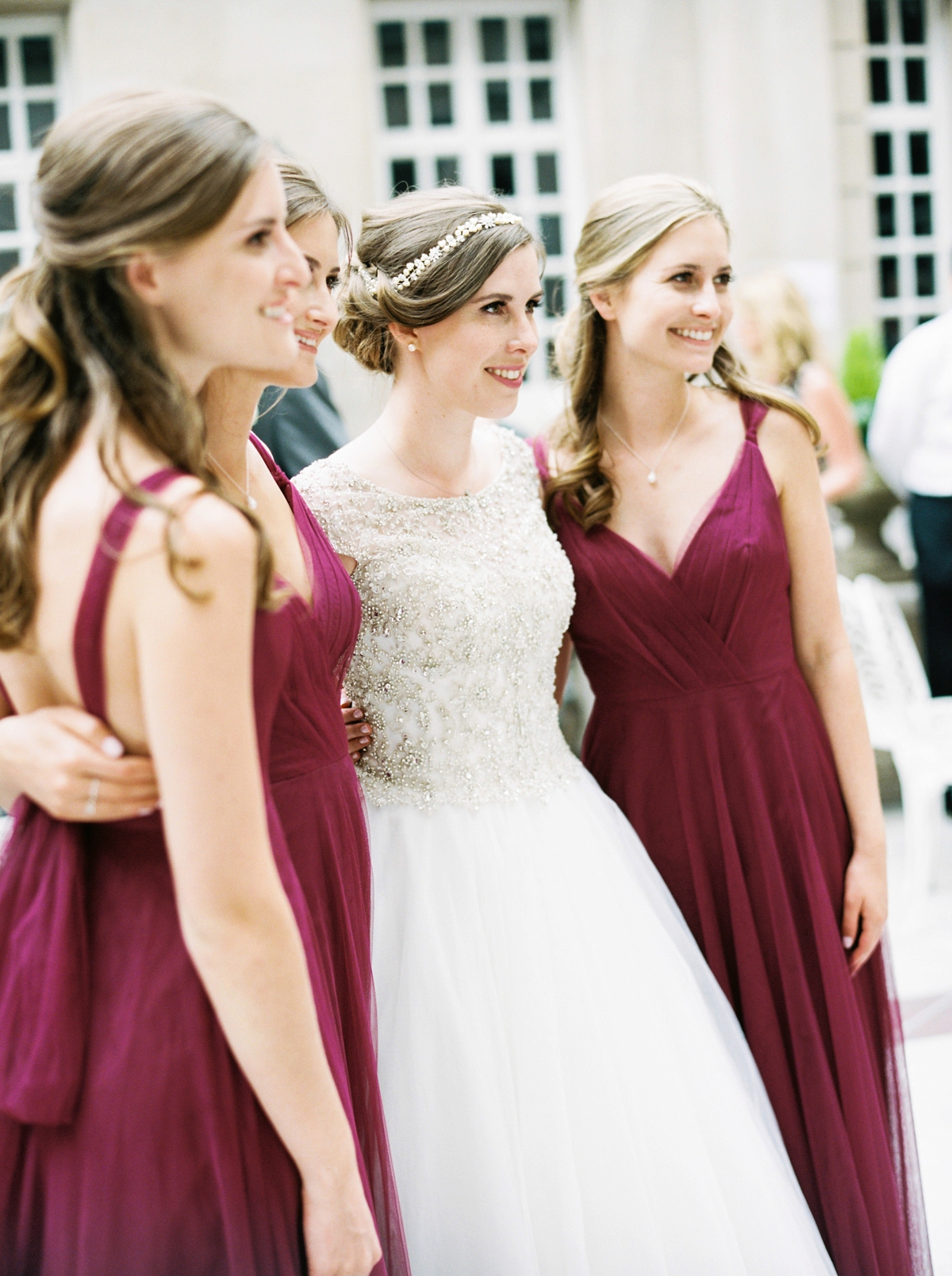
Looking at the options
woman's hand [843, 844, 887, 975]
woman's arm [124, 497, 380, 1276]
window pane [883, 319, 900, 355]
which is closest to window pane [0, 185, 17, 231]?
window pane [883, 319, 900, 355]

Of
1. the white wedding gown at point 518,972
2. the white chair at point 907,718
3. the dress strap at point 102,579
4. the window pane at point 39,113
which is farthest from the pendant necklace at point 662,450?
the window pane at point 39,113

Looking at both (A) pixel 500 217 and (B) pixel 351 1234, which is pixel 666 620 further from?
(B) pixel 351 1234

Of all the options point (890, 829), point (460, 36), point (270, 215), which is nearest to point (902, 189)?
point (460, 36)

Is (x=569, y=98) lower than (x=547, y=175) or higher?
higher

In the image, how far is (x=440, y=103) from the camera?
22.8 ft

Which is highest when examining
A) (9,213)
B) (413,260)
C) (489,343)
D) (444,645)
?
(9,213)

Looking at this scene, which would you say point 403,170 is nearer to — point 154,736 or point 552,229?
point 552,229

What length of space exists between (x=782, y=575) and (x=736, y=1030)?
75 cm

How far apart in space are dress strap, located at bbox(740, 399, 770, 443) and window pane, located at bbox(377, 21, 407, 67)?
5566 millimetres

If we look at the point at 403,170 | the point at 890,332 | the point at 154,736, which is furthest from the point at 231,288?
the point at 890,332

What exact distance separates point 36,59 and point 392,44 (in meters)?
1.97

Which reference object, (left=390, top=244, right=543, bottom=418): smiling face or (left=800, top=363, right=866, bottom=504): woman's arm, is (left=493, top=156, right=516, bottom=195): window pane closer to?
(left=800, top=363, right=866, bottom=504): woman's arm

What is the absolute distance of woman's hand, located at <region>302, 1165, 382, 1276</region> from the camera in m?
1.13

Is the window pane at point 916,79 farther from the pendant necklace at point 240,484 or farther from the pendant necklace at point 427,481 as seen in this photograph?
the pendant necklace at point 240,484
